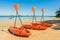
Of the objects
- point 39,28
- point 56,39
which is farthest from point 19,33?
point 39,28

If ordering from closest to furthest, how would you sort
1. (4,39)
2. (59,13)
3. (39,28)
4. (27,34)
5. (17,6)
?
(4,39) < (27,34) < (17,6) < (39,28) < (59,13)

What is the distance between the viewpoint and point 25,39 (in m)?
11.1

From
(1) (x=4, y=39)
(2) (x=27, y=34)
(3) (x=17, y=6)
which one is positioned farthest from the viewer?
(3) (x=17, y=6)

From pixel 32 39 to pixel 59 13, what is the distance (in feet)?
184

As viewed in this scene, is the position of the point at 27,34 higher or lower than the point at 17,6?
lower

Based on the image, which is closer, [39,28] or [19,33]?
[19,33]

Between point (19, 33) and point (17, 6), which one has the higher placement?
point (17, 6)

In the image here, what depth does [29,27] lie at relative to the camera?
17953 millimetres

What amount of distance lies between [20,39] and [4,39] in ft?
4.06

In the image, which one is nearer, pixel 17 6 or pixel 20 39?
pixel 20 39

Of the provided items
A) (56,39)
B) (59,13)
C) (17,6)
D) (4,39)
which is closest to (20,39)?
(4,39)

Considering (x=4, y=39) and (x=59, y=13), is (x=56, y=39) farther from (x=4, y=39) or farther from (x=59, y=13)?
(x=59, y=13)

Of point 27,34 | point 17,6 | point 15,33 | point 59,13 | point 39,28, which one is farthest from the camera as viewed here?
point 59,13

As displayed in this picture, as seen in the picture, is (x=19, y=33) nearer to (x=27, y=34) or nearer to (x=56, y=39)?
(x=27, y=34)
